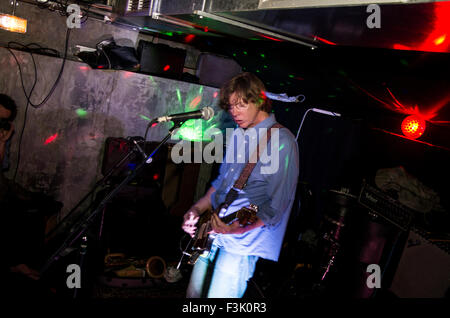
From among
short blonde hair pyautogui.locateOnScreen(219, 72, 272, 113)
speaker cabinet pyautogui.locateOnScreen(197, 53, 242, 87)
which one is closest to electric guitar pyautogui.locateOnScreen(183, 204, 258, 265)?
short blonde hair pyautogui.locateOnScreen(219, 72, 272, 113)

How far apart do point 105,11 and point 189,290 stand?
327 centimetres

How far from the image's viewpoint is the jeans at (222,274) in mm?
1949

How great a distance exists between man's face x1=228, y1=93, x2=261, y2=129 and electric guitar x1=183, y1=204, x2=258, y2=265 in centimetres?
63

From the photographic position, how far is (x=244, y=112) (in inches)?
88.1

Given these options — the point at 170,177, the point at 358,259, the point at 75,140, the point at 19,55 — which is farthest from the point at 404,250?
the point at 19,55

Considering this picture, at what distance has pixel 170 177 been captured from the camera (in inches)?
166

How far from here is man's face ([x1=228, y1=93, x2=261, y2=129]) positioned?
2234mm
